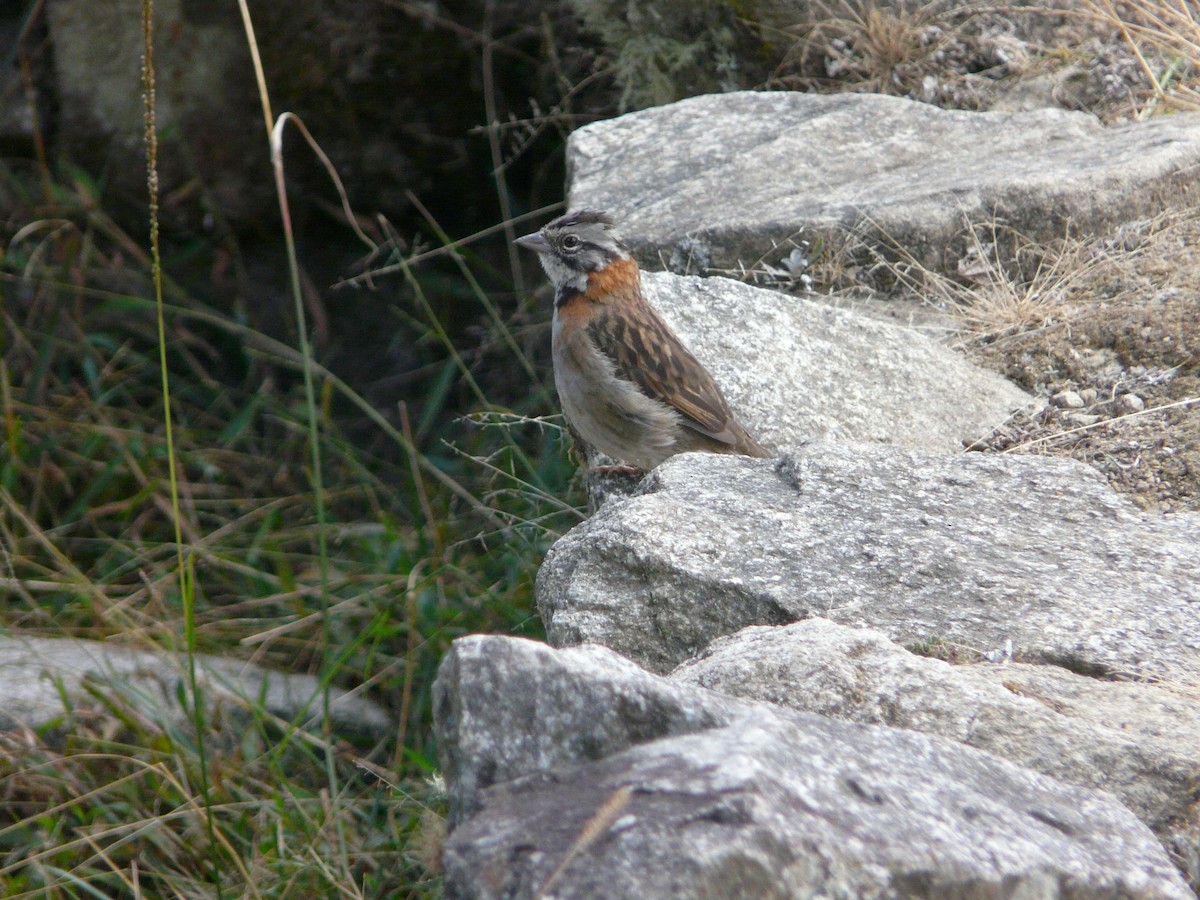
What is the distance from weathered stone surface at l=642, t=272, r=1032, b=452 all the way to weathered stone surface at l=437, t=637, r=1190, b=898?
2.10 metres

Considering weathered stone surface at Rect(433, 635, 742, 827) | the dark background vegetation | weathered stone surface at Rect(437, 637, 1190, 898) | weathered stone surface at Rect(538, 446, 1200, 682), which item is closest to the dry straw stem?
the dark background vegetation

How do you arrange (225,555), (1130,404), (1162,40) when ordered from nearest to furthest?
(1130,404) → (1162,40) → (225,555)

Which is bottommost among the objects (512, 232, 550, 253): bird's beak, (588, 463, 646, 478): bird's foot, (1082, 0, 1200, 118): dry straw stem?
(588, 463, 646, 478): bird's foot

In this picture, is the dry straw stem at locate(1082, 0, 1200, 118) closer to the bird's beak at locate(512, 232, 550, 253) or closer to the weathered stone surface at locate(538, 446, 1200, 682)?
the bird's beak at locate(512, 232, 550, 253)

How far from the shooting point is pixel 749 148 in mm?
5445

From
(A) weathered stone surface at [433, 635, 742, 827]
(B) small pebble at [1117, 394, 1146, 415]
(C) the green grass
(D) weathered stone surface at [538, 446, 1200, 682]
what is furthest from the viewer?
(C) the green grass

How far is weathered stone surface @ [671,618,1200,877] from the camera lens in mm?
2023

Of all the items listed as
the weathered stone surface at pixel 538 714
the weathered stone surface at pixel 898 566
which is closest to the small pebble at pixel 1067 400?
the weathered stone surface at pixel 898 566

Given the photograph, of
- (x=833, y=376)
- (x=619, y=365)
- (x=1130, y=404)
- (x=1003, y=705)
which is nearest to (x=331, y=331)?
(x=619, y=365)

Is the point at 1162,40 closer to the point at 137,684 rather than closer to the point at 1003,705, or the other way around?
the point at 1003,705

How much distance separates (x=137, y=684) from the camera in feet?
18.2

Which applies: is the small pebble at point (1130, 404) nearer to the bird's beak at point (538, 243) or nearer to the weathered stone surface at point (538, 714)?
the bird's beak at point (538, 243)

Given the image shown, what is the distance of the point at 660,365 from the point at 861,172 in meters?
1.34

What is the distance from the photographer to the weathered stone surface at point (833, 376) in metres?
3.85
